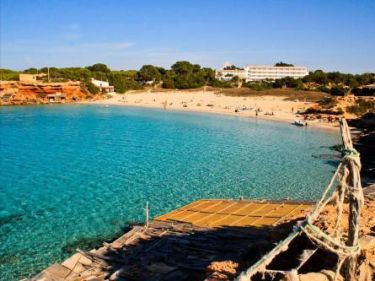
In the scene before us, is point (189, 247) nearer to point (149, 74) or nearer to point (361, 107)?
point (361, 107)

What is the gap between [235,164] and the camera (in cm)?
3456

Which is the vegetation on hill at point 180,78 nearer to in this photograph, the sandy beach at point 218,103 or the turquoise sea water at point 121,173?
the sandy beach at point 218,103

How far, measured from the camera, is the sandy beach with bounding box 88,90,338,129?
72325 millimetres

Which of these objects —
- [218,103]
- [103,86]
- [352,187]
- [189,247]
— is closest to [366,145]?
[189,247]

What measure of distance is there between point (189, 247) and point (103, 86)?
102 m

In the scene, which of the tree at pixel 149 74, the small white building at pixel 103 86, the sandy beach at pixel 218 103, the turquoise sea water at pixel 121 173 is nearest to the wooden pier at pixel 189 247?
→ the turquoise sea water at pixel 121 173

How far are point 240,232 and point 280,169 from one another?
19002 millimetres

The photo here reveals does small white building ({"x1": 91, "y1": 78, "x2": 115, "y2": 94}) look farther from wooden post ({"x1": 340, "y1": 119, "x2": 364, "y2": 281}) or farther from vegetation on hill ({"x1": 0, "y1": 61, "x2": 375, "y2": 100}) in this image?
wooden post ({"x1": 340, "y1": 119, "x2": 364, "y2": 281})

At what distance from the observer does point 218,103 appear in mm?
89438

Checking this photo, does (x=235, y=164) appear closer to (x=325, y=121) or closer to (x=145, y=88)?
(x=325, y=121)

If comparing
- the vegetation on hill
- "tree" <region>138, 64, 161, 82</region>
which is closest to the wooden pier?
the vegetation on hill

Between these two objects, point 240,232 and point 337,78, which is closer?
point 240,232

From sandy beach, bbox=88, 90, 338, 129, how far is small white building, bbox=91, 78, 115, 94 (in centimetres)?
334

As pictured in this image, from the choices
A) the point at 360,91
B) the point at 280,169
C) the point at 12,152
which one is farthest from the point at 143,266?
the point at 360,91
